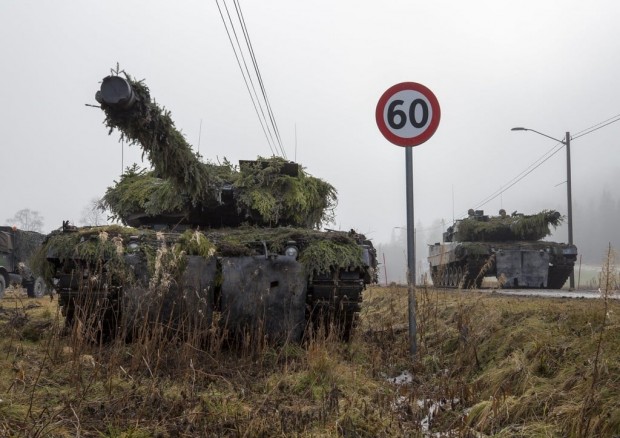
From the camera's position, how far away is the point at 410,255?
17.5 ft

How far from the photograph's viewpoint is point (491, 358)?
15.9 ft

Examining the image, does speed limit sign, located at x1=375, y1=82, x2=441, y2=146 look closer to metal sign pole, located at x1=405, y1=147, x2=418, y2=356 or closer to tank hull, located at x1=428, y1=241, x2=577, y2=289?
metal sign pole, located at x1=405, y1=147, x2=418, y2=356

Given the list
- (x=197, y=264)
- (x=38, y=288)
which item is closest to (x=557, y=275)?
(x=197, y=264)

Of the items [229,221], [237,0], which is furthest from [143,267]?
[237,0]

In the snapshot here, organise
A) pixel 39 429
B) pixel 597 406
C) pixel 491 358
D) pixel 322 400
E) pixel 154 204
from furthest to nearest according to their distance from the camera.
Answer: pixel 154 204
pixel 491 358
pixel 322 400
pixel 597 406
pixel 39 429

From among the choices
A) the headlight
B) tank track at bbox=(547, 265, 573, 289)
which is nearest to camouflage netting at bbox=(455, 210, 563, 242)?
tank track at bbox=(547, 265, 573, 289)

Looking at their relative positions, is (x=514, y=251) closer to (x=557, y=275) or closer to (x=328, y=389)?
(x=557, y=275)

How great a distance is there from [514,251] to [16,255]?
49.9 feet

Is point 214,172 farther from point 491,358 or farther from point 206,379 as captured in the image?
point 491,358

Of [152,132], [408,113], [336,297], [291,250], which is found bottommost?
[336,297]

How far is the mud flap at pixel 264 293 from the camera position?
5.29 meters

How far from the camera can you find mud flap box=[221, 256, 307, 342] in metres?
5.29

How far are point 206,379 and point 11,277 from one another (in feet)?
49.7

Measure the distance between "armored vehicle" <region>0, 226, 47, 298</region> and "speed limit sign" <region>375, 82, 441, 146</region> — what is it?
45.1 feet
